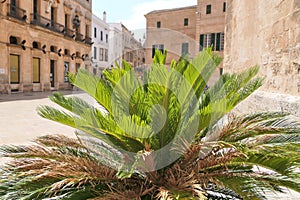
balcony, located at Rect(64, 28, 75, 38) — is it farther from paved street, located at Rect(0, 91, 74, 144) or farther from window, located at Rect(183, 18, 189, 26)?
paved street, located at Rect(0, 91, 74, 144)

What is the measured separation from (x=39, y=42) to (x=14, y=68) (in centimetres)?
335

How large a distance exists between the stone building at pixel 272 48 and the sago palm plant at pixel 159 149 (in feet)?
7.27

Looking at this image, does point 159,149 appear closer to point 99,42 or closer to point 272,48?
point 272,48

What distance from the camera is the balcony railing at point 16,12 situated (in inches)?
642

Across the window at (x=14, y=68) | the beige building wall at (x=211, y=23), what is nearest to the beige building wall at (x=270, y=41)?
the window at (x=14, y=68)

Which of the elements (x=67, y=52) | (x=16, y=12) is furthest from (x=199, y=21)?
(x=16, y=12)

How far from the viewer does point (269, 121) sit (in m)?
2.04

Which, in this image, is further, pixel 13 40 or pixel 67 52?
pixel 67 52

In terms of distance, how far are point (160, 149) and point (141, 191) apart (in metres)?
0.31

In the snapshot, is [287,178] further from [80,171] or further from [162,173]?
[80,171]

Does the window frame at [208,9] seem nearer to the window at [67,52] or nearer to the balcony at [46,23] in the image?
the balcony at [46,23]

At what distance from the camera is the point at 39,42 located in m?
19.6

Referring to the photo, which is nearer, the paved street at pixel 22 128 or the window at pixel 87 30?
the paved street at pixel 22 128

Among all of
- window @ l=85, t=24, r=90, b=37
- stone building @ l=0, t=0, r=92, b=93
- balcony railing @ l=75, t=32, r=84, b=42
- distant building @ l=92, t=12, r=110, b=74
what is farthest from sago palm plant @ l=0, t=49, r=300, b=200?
distant building @ l=92, t=12, r=110, b=74
